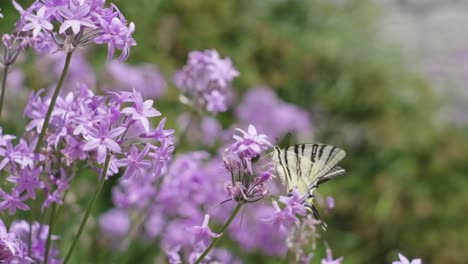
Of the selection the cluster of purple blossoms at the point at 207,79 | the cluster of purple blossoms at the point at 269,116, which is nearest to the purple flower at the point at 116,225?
the cluster of purple blossoms at the point at 207,79

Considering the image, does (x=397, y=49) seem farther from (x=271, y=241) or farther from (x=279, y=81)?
(x=271, y=241)

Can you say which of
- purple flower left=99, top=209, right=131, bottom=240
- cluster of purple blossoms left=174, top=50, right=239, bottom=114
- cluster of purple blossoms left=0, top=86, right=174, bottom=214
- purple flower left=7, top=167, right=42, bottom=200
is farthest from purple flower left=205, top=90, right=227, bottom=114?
purple flower left=99, top=209, right=131, bottom=240

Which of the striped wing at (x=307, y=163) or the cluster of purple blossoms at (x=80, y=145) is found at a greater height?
the striped wing at (x=307, y=163)

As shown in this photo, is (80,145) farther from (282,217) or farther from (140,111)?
(282,217)

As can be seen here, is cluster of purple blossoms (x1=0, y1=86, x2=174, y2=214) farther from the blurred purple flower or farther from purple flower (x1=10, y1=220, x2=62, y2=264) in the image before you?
the blurred purple flower

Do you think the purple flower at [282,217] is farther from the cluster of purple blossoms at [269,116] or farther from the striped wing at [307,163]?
the cluster of purple blossoms at [269,116]

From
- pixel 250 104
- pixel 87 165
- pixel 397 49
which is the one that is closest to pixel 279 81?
pixel 250 104

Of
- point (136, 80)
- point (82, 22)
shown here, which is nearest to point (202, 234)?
point (82, 22)

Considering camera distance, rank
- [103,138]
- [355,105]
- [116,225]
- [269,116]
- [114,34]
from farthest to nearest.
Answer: [355,105], [269,116], [116,225], [114,34], [103,138]
